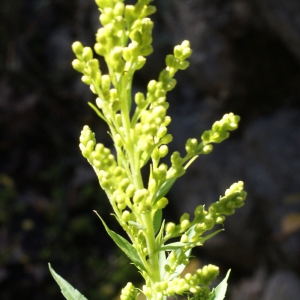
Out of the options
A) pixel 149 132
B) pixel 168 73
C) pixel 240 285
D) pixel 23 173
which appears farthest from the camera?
pixel 23 173

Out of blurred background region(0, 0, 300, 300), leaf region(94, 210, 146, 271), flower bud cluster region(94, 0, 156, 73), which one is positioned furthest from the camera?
blurred background region(0, 0, 300, 300)

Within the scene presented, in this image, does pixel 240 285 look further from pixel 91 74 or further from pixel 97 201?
pixel 91 74

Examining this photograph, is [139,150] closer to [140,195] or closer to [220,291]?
[140,195]

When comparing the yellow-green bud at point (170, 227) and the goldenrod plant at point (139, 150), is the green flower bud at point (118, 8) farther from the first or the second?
the yellow-green bud at point (170, 227)

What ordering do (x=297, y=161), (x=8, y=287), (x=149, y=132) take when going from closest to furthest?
1. (x=149, y=132)
2. (x=297, y=161)
3. (x=8, y=287)

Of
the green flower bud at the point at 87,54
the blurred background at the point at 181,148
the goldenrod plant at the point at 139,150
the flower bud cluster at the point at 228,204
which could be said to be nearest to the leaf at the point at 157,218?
the goldenrod plant at the point at 139,150

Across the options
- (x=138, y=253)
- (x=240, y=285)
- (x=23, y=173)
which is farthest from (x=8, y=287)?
(x=138, y=253)

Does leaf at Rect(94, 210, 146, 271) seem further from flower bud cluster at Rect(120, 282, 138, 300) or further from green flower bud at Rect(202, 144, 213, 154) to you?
green flower bud at Rect(202, 144, 213, 154)

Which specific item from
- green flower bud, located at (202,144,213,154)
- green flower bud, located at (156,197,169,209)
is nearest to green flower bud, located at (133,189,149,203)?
green flower bud, located at (156,197,169,209)
